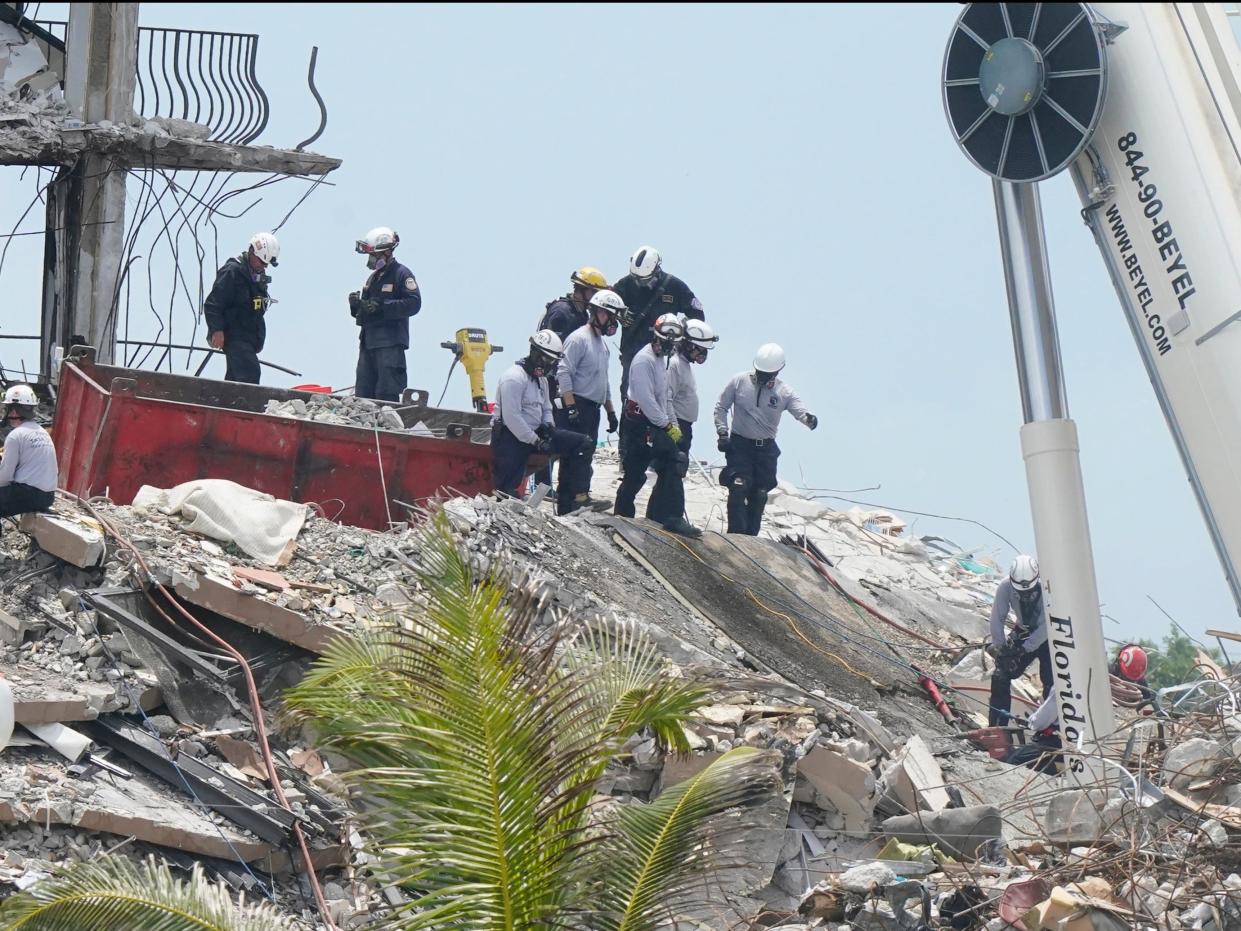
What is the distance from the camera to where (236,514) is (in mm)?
12406

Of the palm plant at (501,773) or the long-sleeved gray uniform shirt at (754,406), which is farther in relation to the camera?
the long-sleeved gray uniform shirt at (754,406)

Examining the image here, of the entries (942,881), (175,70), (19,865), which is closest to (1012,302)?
(942,881)

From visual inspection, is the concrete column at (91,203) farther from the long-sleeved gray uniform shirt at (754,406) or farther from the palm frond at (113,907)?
the palm frond at (113,907)

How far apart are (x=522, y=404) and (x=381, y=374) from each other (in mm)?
2741

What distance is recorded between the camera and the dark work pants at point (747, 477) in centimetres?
1524

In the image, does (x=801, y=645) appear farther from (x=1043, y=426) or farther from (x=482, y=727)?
(x=482, y=727)

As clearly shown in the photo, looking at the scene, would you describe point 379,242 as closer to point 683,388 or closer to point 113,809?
point 683,388

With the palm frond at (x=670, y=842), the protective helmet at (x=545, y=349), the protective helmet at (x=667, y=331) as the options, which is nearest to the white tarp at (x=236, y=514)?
the protective helmet at (x=545, y=349)

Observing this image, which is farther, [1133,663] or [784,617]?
[1133,663]

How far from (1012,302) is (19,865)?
605 centimetres

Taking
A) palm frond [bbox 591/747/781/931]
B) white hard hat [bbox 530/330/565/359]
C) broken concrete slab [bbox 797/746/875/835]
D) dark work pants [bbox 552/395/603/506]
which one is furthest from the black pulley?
dark work pants [bbox 552/395/603/506]

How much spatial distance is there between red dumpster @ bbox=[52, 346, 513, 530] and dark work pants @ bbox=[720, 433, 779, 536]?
2.33m

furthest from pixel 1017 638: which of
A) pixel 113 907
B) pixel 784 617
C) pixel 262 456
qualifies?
pixel 113 907

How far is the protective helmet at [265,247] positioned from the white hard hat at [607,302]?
2.97 m
